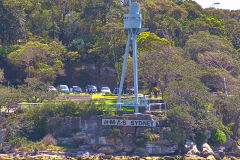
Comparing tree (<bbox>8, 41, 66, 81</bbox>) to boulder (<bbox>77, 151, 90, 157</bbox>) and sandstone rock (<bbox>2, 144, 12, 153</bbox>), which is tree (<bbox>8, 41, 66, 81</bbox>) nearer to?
sandstone rock (<bbox>2, 144, 12, 153</bbox>)

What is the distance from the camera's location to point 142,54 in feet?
152

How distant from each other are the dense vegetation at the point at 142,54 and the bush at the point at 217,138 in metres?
0.10

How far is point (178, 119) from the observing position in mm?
36938

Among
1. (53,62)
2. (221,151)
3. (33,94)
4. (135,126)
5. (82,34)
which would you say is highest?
(82,34)

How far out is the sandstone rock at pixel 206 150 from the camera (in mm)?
36500

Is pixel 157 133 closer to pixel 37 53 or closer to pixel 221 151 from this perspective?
pixel 221 151

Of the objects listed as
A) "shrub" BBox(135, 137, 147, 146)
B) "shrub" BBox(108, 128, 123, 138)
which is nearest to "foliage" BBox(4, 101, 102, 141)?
"shrub" BBox(108, 128, 123, 138)

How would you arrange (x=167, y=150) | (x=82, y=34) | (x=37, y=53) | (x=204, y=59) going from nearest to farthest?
(x=167, y=150) → (x=204, y=59) → (x=37, y=53) → (x=82, y=34)

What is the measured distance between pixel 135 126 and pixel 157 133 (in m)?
2.26

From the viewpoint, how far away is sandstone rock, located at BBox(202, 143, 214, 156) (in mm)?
36500

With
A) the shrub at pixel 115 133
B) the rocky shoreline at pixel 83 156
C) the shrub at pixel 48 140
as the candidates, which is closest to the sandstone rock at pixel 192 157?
the rocky shoreline at pixel 83 156

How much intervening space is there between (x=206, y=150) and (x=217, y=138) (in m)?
2.13

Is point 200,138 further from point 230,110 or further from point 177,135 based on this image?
point 230,110

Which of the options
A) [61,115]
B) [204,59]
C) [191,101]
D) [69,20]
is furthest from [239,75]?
[69,20]
